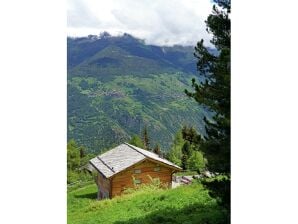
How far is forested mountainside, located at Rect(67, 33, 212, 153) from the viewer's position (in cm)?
1305

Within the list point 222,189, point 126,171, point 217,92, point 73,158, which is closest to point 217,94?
point 217,92

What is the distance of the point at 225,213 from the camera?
97.3 inches

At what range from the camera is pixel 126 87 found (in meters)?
20.1

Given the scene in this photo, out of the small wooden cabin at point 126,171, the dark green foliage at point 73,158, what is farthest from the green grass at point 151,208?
the dark green foliage at point 73,158

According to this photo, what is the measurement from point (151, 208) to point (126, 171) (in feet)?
2.47

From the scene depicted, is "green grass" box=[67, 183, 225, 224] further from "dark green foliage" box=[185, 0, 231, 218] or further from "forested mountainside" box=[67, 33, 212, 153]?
"forested mountainside" box=[67, 33, 212, 153]

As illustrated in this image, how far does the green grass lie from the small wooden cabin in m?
0.11

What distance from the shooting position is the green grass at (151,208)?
2852 millimetres

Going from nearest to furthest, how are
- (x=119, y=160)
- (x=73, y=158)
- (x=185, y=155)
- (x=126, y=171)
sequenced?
(x=126, y=171), (x=119, y=160), (x=185, y=155), (x=73, y=158)

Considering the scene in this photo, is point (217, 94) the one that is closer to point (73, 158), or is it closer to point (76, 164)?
point (76, 164)

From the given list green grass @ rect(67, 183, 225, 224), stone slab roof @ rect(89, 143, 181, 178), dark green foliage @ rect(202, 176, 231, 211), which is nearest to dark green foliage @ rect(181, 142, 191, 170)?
stone slab roof @ rect(89, 143, 181, 178)
